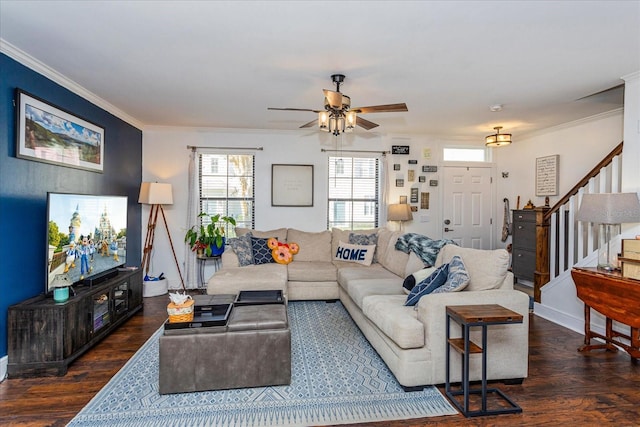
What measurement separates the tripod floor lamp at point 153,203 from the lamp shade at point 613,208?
16.3 feet

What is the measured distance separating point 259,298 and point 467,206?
4310 mm

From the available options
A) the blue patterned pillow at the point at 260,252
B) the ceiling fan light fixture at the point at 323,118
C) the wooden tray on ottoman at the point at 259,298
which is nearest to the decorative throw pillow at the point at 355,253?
the blue patterned pillow at the point at 260,252

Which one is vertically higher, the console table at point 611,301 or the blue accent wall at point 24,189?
the blue accent wall at point 24,189

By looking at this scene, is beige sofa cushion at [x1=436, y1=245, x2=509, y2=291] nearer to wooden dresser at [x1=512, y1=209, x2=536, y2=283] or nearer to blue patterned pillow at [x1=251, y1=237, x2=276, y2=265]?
blue patterned pillow at [x1=251, y1=237, x2=276, y2=265]

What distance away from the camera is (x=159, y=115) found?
4.62 meters

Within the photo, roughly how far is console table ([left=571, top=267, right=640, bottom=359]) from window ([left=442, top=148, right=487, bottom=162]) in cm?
308

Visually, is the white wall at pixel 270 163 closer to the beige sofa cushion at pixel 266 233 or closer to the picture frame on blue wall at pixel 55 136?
the beige sofa cushion at pixel 266 233

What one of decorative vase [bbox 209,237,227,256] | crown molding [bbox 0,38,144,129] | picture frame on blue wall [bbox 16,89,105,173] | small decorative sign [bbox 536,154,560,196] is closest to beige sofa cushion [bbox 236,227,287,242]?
decorative vase [bbox 209,237,227,256]

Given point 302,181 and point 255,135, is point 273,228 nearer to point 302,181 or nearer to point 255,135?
point 302,181

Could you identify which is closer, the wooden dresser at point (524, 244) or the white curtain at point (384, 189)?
the wooden dresser at point (524, 244)

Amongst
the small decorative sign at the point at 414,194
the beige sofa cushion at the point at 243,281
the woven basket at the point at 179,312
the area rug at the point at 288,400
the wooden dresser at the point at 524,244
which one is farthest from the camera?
the small decorative sign at the point at 414,194

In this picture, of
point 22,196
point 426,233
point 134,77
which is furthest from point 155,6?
point 426,233

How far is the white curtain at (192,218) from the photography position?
5285 millimetres

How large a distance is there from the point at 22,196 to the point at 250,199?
3.04 meters
